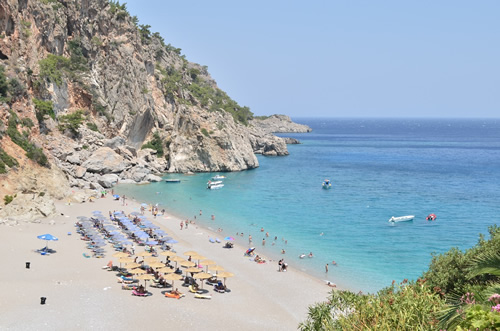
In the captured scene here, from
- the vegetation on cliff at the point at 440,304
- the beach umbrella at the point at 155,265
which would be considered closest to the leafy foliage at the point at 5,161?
the beach umbrella at the point at 155,265

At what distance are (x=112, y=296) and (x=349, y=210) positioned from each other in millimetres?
30435

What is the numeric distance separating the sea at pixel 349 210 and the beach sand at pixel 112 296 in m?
3.76

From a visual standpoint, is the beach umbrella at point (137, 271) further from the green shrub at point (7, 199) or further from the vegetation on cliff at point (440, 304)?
the green shrub at point (7, 199)

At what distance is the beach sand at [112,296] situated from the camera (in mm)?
19031

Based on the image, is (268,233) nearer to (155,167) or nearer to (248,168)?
(155,167)

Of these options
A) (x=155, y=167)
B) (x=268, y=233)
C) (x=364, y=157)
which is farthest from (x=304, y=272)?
(x=364, y=157)

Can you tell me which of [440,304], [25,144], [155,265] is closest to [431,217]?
[155,265]

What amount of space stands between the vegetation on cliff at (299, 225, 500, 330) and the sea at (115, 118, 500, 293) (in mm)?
3670

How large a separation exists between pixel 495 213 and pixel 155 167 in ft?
148

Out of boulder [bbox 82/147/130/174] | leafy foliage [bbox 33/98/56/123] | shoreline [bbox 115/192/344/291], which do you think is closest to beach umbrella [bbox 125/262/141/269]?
shoreline [bbox 115/192/344/291]

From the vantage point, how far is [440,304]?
33.6 ft

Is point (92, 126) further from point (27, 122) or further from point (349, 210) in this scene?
point (349, 210)

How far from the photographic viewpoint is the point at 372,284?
2689 centimetres

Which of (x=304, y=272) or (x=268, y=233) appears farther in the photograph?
(x=268, y=233)
